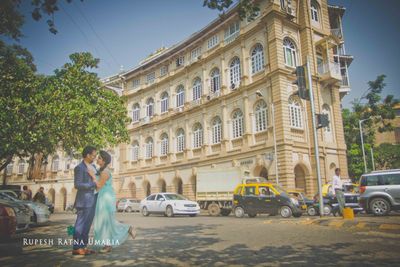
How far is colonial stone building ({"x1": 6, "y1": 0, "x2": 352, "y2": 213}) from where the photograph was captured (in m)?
22.9

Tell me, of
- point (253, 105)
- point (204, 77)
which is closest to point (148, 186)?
point (204, 77)

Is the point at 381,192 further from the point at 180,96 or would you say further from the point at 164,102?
the point at 164,102

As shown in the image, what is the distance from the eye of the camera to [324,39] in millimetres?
24984

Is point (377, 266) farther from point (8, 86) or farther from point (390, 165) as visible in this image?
point (390, 165)

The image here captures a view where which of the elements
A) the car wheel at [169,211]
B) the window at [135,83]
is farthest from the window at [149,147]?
the car wheel at [169,211]

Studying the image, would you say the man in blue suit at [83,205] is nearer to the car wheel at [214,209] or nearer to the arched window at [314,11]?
the car wheel at [214,209]

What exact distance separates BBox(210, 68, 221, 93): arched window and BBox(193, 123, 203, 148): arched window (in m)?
3.73

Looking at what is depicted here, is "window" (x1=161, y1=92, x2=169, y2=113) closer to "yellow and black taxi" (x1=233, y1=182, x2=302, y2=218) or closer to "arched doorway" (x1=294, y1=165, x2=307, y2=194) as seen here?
"arched doorway" (x1=294, y1=165, x2=307, y2=194)

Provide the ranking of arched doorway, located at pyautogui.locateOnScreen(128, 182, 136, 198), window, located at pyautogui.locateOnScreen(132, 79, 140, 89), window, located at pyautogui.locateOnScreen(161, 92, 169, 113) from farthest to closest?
window, located at pyautogui.locateOnScreen(132, 79, 140, 89)
arched doorway, located at pyautogui.locateOnScreen(128, 182, 136, 198)
window, located at pyautogui.locateOnScreen(161, 92, 169, 113)

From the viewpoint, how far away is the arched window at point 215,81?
2848cm

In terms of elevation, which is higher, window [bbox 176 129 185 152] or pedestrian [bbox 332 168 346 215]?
window [bbox 176 129 185 152]

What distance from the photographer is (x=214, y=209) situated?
64.4 feet

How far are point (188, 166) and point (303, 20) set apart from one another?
52.7 ft

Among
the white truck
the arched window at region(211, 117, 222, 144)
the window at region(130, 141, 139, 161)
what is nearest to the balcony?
the arched window at region(211, 117, 222, 144)
